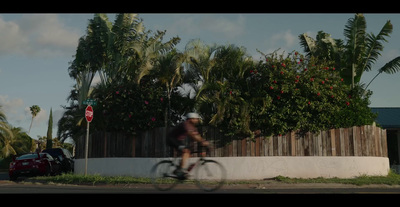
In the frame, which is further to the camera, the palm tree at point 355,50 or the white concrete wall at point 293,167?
the palm tree at point 355,50

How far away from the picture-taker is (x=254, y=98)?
17219 millimetres

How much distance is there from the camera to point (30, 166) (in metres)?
19.8

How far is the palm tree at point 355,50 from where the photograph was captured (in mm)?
21391

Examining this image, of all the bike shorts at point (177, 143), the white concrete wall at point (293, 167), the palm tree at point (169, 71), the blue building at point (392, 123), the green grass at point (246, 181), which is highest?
the palm tree at point (169, 71)

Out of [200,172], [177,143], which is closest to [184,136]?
[177,143]

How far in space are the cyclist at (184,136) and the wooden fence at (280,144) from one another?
7375 millimetres

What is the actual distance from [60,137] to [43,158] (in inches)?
392

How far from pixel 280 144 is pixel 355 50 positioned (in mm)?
7634

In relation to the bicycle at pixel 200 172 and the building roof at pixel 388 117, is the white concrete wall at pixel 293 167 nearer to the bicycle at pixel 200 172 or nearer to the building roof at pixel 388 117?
the bicycle at pixel 200 172

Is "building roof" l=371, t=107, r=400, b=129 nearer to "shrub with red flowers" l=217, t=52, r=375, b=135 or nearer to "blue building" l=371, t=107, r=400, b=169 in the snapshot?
"blue building" l=371, t=107, r=400, b=169

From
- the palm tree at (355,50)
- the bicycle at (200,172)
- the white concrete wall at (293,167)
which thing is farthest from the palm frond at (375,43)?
the bicycle at (200,172)

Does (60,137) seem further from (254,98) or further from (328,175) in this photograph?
(328,175)

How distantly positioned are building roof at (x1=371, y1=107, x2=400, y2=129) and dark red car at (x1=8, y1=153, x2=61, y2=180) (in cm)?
1898

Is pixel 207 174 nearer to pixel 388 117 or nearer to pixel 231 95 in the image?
pixel 231 95
